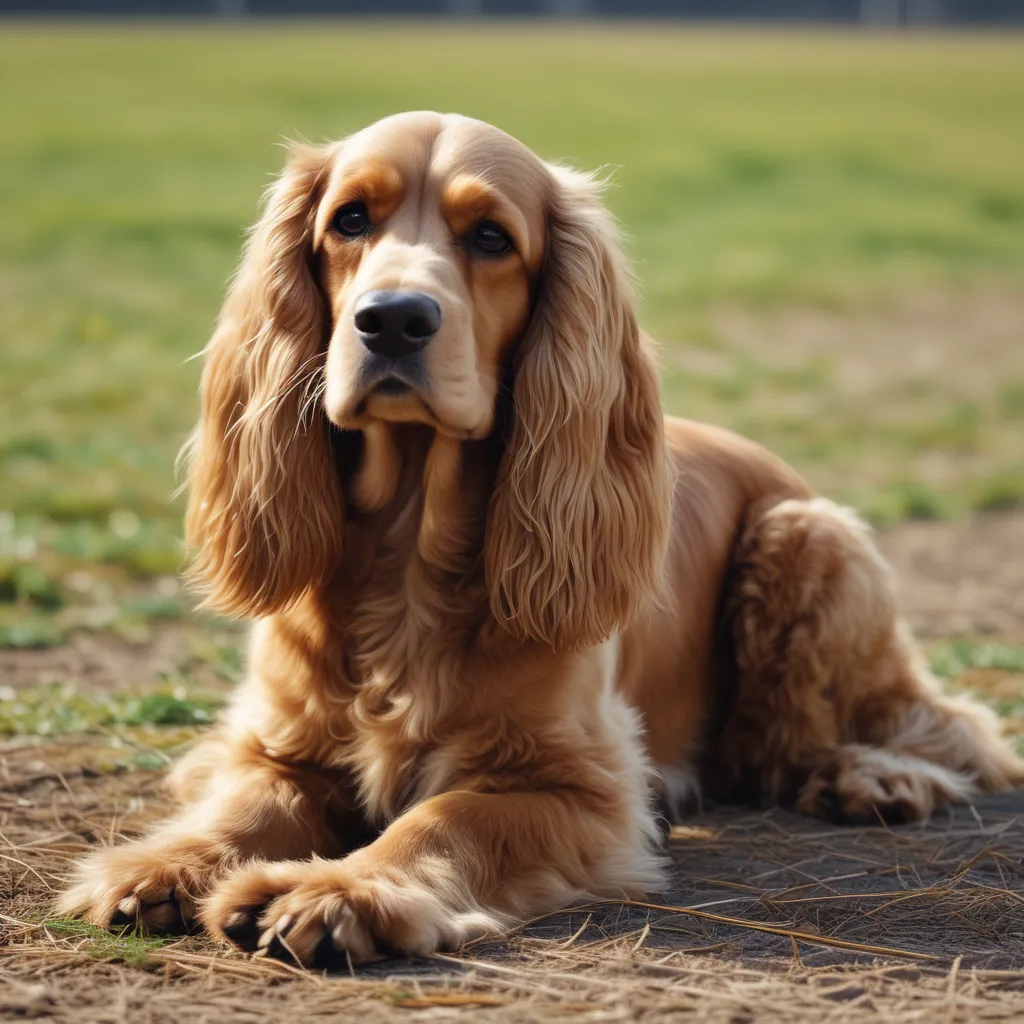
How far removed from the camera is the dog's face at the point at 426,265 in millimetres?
3143

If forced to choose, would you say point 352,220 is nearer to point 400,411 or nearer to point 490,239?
point 490,239

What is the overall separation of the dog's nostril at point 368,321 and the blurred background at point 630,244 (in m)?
1.12

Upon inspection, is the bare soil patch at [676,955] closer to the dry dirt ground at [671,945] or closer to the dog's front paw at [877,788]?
the dry dirt ground at [671,945]

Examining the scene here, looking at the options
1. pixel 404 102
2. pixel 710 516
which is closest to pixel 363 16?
pixel 404 102

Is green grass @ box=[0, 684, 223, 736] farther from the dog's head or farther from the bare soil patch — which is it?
the dog's head

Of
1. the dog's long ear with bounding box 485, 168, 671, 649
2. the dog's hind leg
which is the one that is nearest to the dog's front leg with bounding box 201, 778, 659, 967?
the dog's long ear with bounding box 485, 168, 671, 649

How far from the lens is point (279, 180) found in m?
3.86

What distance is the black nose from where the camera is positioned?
3.08m

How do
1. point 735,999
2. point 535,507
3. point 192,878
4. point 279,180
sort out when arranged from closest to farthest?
1. point 735,999
2. point 192,878
3. point 535,507
4. point 279,180

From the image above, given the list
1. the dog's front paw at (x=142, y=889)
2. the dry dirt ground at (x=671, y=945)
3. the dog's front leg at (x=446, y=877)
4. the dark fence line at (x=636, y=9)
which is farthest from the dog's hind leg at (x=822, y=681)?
the dark fence line at (x=636, y=9)

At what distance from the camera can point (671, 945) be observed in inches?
117

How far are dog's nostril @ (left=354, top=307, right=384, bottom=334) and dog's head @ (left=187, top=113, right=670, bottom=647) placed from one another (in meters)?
0.15

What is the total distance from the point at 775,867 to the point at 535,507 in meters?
1.07

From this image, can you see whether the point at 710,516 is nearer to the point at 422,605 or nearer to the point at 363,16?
the point at 422,605
